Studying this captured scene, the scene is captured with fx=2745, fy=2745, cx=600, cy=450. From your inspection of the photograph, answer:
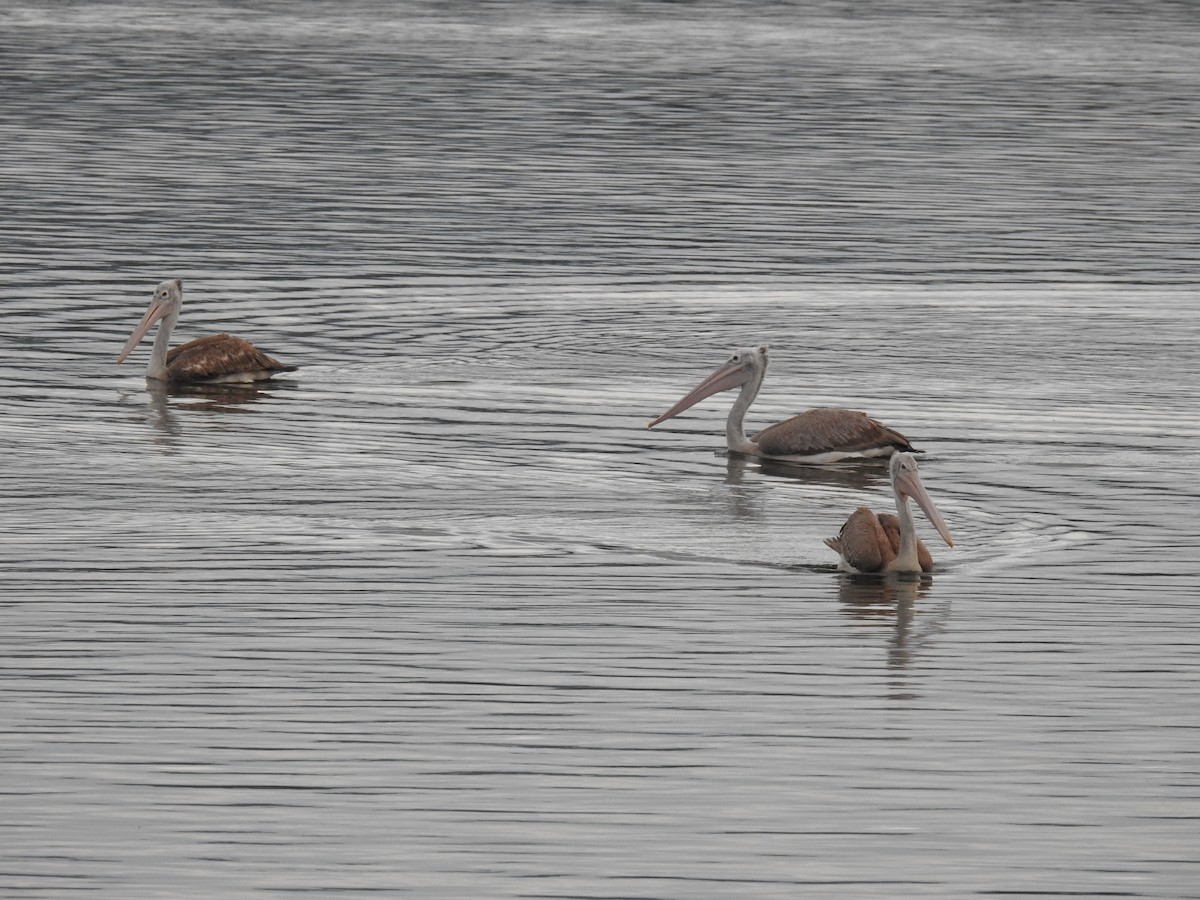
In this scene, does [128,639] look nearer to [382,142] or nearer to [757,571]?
[757,571]

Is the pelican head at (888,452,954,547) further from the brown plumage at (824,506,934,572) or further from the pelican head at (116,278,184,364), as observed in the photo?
the pelican head at (116,278,184,364)

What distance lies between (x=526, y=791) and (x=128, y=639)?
110 inches

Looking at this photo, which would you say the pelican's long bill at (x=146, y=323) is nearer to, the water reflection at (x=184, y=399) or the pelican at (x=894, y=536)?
the water reflection at (x=184, y=399)

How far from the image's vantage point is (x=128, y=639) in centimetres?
1209

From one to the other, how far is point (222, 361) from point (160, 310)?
1.23 metres

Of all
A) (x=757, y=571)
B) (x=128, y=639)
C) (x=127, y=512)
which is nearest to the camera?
(x=128, y=639)

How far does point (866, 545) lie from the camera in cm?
1354

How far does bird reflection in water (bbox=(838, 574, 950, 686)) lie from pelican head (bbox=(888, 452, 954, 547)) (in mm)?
281

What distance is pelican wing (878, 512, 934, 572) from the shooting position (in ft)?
45.1

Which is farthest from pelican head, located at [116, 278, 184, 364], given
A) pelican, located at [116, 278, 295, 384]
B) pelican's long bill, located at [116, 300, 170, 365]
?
pelican, located at [116, 278, 295, 384]

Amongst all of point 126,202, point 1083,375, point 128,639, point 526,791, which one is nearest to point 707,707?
point 526,791

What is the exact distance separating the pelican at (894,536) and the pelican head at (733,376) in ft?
14.0

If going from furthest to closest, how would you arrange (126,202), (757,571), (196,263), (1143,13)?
(1143,13) → (126,202) → (196,263) → (757,571)

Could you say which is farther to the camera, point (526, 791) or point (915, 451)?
point (915, 451)
